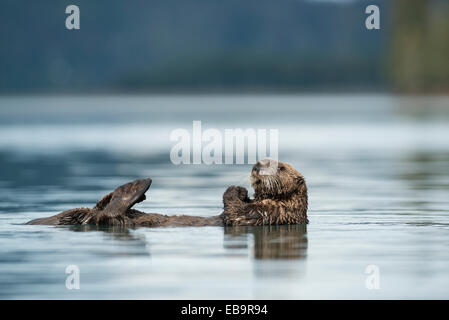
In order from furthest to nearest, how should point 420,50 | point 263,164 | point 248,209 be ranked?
point 420,50 < point 248,209 < point 263,164

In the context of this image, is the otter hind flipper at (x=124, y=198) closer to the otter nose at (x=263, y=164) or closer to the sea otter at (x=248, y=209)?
the sea otter at (x=248, y=209)

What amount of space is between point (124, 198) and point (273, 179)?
167 cm

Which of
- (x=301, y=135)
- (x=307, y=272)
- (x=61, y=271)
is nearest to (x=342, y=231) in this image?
(x=307, y=272)

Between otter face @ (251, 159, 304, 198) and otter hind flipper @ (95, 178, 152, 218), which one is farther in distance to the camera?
otter face @ (251, 159, 304, 198)

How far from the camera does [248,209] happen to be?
13.1 metres

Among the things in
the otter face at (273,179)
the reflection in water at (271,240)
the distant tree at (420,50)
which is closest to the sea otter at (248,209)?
the otter face at (273,179)

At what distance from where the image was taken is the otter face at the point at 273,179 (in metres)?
12.9

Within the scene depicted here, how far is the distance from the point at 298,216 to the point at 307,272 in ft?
9.89

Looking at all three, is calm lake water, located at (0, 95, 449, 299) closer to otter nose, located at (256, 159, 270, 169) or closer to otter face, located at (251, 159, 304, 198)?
otter face, located at (251, 159, 304, 198)

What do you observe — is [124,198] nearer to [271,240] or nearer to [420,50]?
[271,240]

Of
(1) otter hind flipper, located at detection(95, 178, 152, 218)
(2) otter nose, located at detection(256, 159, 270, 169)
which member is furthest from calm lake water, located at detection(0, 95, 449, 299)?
(2) otter nose, located at detection(256, 159, 270, 169)

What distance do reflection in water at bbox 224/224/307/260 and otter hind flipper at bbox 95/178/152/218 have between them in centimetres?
103

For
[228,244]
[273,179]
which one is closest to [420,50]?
[273,179]

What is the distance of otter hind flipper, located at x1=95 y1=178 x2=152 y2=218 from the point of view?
12398 mm
